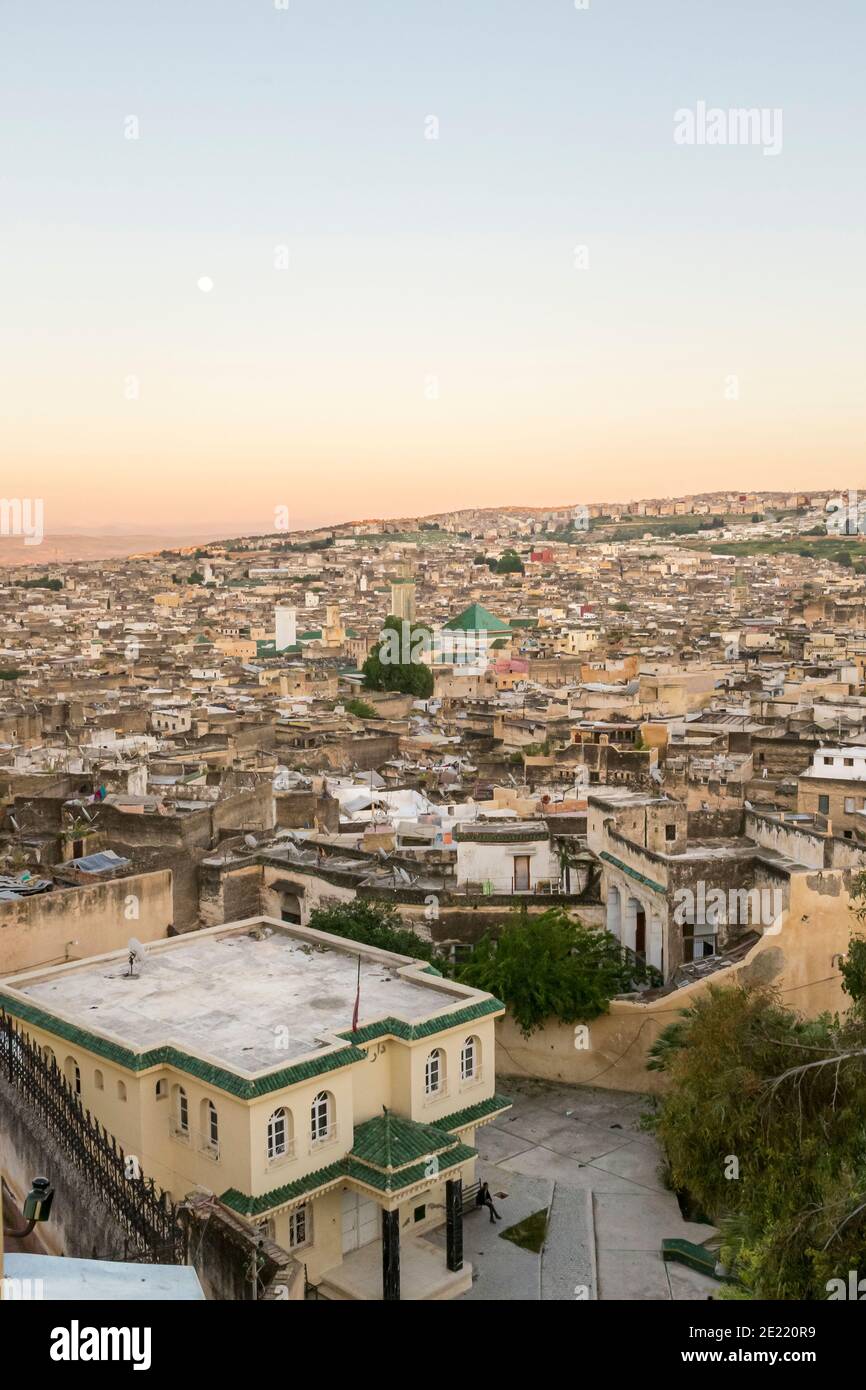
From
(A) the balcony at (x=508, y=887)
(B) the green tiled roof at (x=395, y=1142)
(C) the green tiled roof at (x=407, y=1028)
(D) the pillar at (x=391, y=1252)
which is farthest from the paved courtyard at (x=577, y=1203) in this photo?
(A) the balcony at (x=508, y=887)

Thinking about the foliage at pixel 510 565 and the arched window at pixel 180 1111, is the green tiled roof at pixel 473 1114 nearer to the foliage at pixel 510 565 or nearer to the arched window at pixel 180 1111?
the arched window at pixel 180 1111

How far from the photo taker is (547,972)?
17547 millimetres

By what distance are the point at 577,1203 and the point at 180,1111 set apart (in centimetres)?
494

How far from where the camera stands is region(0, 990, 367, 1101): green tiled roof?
1158cm

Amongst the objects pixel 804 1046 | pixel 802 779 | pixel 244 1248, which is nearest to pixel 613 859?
pixel 802 779

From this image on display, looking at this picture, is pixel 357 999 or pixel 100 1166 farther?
pixel 357 999

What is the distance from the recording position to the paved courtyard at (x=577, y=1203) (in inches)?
505

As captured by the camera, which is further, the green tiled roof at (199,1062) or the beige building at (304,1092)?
the beige building at (304,1092)

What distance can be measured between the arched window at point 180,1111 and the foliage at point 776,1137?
481cm

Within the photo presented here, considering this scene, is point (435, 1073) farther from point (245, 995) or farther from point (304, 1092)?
point (245, 995)

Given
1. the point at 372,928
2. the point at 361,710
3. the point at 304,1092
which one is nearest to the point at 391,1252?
the point at 304,1092

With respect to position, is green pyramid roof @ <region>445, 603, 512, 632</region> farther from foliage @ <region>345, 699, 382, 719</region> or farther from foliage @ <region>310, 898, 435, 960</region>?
foliage @ <region>310, 898, 435, 960</region>

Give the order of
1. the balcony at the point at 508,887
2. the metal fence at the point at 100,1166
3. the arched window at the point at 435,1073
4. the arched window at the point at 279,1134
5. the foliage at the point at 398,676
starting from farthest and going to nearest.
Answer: the foliage at the point at 398,676 < the balcony at the point at 508,887 < the arched window at the point at 435,1073 < the arched window at the point at 279,1134 < the metal fence at the point at 100,1166

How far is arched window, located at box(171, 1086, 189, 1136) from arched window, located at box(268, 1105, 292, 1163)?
98 cm
